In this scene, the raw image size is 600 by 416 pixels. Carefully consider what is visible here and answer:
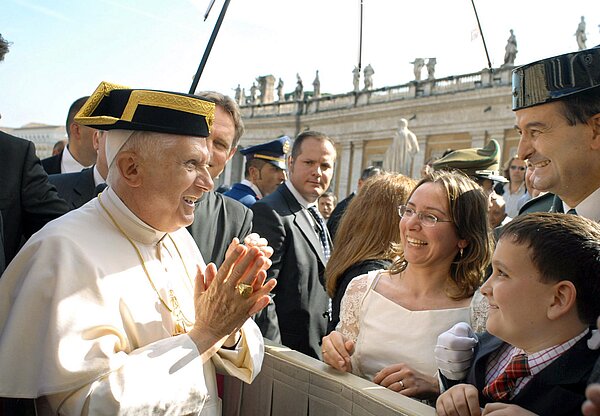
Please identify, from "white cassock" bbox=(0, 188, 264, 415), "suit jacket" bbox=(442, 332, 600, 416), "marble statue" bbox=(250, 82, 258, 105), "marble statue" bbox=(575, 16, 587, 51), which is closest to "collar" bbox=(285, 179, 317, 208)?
"white cassock" bbox=(0, 188, 264, 415)

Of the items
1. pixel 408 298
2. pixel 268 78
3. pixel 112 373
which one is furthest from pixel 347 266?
pixel 268 78

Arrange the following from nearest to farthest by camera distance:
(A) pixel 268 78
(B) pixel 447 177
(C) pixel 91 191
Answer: (B) pixel 447 177, (C) pixel 91 191, (A) pixel 268 78

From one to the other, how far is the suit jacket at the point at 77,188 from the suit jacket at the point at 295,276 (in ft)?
3.51

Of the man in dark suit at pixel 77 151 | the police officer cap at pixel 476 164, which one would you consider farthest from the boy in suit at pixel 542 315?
the man in dark suit at pixel 77 151

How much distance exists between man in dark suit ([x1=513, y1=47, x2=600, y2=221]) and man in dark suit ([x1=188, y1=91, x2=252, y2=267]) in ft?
5.17

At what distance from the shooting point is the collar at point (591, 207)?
2547 mm

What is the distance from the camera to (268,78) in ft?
178

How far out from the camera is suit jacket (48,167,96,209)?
13.1 feet

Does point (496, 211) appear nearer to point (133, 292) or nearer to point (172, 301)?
point (172, 301)

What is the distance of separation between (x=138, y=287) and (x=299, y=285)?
6.54ft

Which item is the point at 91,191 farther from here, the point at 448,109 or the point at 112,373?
the point at 448,109

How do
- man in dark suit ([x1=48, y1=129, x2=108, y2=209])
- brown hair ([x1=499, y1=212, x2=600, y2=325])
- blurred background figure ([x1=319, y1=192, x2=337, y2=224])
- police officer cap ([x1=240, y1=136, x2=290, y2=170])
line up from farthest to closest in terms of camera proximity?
1. blurred background figure ([x1=319, y1=192, x2=337, y2=224])
2. police officer cap ([x1=240, y1=136, x2=290, y2=170])
3. man in dark suit ([x1=48, y1=129, x2=108, y2=209])
4. brown hair ([x1=499, y1=212, x2=600, y2=325])

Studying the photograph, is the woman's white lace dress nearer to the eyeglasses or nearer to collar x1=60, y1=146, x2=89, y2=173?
the eyeglasses

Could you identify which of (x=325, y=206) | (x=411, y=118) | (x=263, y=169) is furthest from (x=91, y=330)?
(x=411, y=118)
